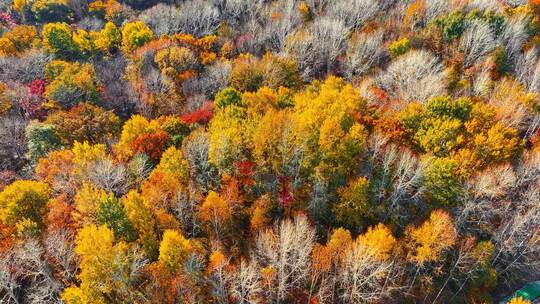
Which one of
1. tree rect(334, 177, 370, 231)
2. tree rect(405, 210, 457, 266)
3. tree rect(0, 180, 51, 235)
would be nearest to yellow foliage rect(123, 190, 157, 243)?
tree rect(0, 180, 51, 235)

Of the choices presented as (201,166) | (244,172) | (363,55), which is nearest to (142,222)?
(201,166)

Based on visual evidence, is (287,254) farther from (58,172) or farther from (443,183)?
(58,172)

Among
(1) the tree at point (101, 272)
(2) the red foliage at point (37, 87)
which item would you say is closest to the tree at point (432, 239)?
(1) the tree at point (101, 272)

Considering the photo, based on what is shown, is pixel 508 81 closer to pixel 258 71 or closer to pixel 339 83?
pixel 339 83

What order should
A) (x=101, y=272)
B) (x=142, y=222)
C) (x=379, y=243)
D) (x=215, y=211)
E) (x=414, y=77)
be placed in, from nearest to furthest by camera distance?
1. (x=101, y=272)
2. (x=379, y=243)
3. (x=142, y=222)
4. (x=215, y=211)
5. (x=414, y=77)

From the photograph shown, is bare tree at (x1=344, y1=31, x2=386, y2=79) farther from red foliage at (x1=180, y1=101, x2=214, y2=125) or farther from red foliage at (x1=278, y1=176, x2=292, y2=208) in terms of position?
red foliage at (x1=278, y1=176, x2=292, y2=208)

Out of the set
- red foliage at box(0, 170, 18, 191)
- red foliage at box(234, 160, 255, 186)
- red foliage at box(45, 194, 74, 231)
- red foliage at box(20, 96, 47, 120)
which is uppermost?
red foliage at box(234, 160, 255, 186)

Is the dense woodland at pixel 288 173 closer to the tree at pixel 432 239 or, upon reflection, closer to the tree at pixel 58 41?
the tree at pixel 432 239
